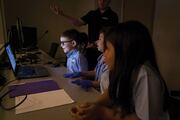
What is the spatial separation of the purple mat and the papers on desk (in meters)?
0.06

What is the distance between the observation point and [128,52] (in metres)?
0.82

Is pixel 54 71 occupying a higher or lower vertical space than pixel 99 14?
lower

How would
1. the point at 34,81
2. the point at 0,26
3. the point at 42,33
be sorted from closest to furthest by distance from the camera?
the point at 34,81, the point at 0,26, the point at 42,33

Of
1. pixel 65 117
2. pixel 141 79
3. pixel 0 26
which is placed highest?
pixel 0 26

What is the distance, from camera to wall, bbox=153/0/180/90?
285cm

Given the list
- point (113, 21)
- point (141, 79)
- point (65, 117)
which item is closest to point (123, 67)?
point (141, 79)

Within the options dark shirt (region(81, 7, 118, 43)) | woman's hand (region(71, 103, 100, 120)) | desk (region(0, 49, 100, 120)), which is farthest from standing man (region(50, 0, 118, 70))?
woman's hand (region(71, 103, 100, 120))

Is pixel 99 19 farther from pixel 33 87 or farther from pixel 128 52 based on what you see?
pixel 128 52

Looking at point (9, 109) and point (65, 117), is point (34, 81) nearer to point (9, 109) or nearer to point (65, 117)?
point (9, 109)

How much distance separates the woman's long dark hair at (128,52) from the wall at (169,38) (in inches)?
88.3

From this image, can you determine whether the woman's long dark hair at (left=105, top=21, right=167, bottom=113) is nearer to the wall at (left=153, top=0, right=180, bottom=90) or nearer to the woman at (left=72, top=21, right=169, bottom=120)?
the woman at (left=72, top=21, right=169, bottom=120)

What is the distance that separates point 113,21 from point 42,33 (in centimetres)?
203

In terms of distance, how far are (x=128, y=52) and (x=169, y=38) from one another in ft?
7.94

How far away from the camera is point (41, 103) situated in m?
1.13
